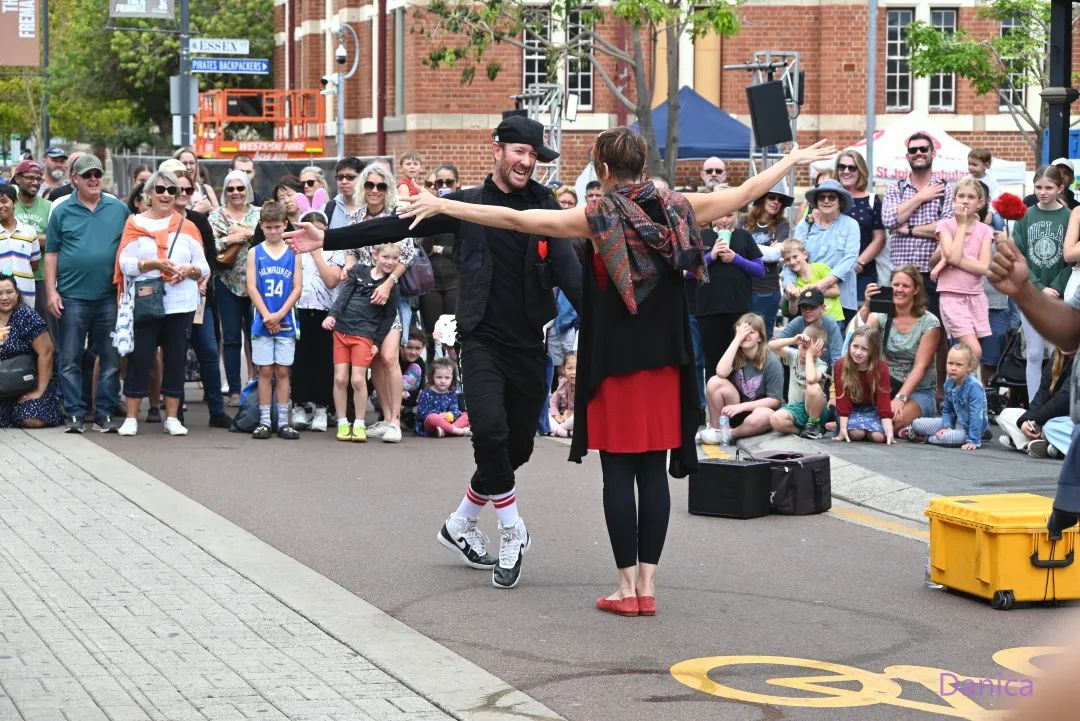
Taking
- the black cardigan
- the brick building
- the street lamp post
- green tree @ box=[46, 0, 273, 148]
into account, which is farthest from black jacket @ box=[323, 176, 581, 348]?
green tree @ box=[46, 0, 273, 148]

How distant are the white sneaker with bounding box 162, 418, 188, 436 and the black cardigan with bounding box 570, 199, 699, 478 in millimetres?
6655

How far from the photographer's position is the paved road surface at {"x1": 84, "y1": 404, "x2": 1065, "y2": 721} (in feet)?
20.2

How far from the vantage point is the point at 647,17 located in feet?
93.5

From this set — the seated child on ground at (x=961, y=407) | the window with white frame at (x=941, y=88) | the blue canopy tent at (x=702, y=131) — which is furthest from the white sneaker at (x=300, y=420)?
the window with white frame at (x=941, y=88)

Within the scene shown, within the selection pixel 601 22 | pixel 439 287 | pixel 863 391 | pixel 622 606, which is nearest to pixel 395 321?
pixel 439 287

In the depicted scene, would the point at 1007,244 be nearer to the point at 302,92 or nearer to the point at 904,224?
the point at 904,224

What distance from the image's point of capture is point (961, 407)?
12.2 meters

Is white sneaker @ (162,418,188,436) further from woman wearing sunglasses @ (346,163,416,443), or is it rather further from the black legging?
the black legging

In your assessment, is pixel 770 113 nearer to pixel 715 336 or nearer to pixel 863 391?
pixel 715 336

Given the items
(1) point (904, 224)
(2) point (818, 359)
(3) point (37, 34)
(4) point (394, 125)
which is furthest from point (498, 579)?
(4) point (394, 125)

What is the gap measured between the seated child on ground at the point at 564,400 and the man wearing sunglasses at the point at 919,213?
2.80 metres

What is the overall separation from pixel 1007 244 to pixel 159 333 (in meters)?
9.40

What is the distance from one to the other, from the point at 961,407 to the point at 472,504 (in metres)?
5.19

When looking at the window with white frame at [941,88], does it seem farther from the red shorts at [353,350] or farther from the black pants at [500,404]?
the black pants at [500,404]
